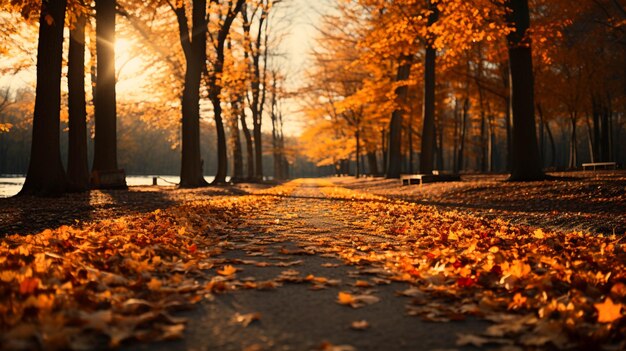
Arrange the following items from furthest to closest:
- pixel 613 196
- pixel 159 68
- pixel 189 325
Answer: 1. pixel 159 68
2. pixel 613 196
3. pixel 189 325

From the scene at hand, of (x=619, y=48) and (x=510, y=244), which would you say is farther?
(x=619, y=48)

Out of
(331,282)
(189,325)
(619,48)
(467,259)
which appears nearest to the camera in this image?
(189,325)

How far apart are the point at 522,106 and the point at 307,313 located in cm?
1170

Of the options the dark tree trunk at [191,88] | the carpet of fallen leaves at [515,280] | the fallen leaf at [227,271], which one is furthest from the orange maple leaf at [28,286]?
the dark tree trunk at [191,88]

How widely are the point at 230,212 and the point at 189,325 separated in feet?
20.9

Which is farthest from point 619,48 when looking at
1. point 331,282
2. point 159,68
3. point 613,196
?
point 331,282

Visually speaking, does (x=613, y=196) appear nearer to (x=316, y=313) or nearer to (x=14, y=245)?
(x=316, y=313)

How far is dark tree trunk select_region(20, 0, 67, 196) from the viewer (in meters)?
9.84

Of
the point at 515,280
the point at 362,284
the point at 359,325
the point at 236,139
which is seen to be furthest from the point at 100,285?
the point at 236,139

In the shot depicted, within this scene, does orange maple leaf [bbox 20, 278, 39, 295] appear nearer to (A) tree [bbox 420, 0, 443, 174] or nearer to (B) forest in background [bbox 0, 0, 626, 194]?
(B) forest in background [bbox 0, 0, 626, 194]

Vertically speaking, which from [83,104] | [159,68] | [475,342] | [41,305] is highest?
[159,68]

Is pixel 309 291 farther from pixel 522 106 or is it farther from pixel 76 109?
pixel 76 109

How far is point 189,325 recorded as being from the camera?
8.55 ft

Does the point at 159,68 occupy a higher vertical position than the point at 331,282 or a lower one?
higher
